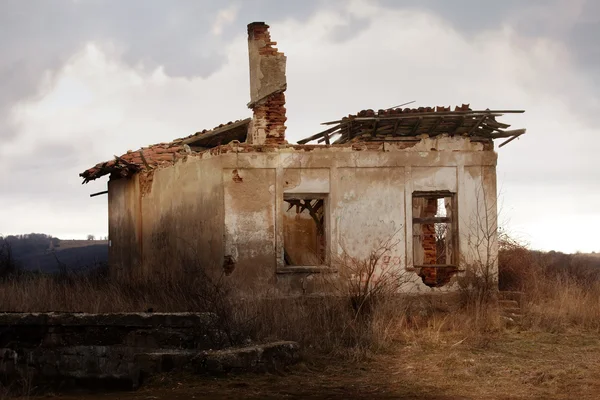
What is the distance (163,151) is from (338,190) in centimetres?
609

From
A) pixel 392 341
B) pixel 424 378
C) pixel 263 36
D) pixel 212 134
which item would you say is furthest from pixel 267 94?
pixel 424 378

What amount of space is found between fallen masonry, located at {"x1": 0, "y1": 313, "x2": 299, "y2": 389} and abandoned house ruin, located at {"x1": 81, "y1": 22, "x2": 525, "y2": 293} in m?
5.35

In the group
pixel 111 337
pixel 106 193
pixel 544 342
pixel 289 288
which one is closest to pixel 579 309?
pixel 544 342

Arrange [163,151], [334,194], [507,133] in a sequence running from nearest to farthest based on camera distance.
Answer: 1. [334,194]
2. [507,133]
3. [163,151]

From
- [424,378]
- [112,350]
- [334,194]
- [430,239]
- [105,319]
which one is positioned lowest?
[424,378]

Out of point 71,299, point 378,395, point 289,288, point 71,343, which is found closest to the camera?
point 378,395

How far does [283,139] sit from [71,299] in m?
5.39

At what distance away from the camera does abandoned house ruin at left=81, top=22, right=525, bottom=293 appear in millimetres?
15422

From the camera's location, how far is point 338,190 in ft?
51.8

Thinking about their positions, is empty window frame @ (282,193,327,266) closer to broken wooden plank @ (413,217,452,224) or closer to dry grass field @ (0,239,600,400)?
broken wooden plank @ (413,217,452,224)

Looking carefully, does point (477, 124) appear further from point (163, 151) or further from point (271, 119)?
point (163, 151)

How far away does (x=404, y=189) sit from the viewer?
1605cm

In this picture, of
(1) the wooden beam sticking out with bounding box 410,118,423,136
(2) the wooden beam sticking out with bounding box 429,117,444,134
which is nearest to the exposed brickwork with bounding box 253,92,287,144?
(1) the wooden beam sticking out with bounding box 410,118,423,136

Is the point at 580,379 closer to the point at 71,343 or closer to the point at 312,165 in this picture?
the point at 71,343
